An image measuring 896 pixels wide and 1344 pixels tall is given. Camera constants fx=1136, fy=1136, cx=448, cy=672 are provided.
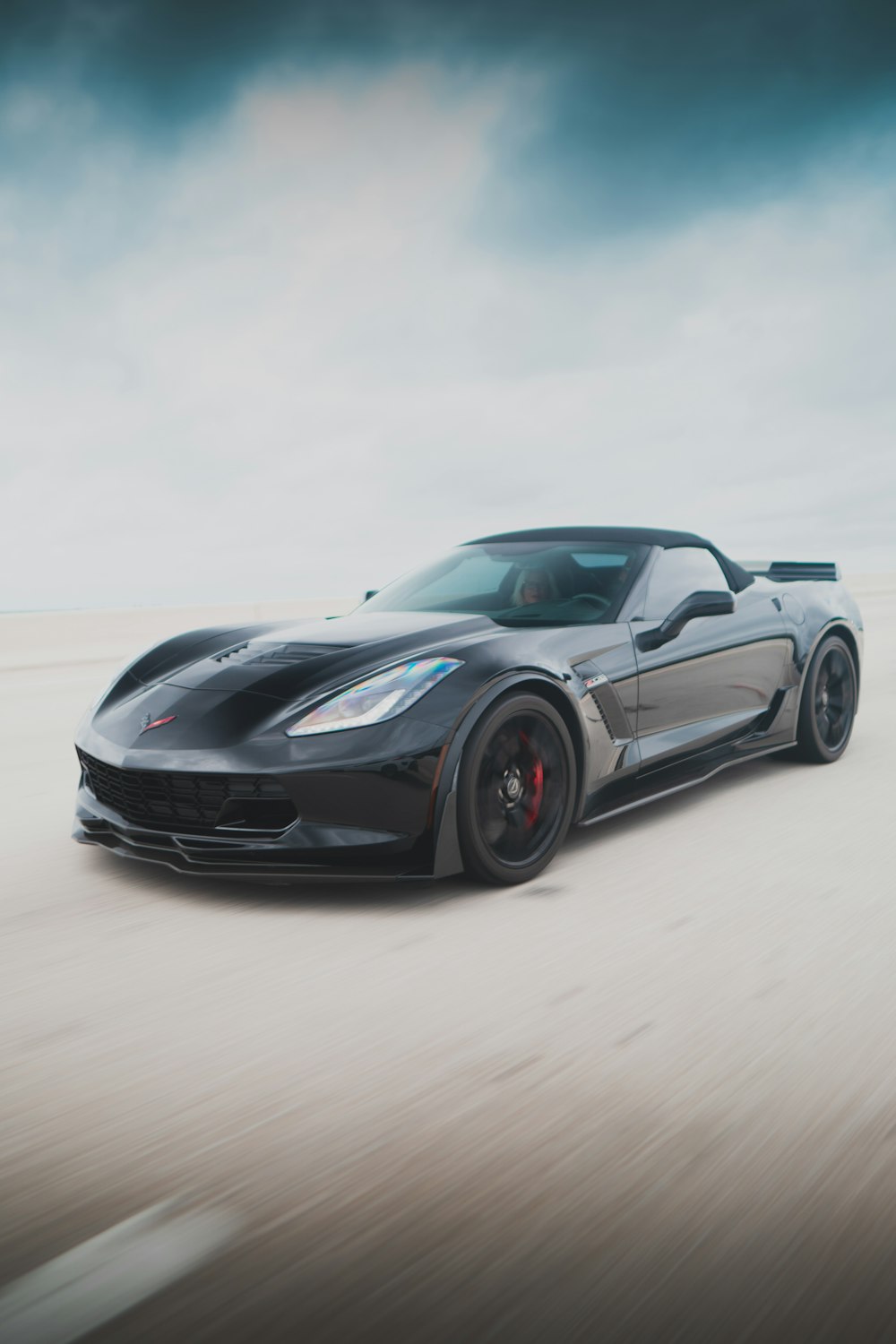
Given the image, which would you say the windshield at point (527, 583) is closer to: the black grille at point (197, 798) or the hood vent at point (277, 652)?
the hood vent at point (277, 652)

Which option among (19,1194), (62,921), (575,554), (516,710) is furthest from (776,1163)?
(575,554)

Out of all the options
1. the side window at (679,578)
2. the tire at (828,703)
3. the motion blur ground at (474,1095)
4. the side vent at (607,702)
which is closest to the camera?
the motion blur ground at (474,1095)

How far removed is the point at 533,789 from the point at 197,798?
3.74 ft

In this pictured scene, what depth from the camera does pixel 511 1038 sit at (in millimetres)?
2623

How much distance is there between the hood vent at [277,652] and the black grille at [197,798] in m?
0.62

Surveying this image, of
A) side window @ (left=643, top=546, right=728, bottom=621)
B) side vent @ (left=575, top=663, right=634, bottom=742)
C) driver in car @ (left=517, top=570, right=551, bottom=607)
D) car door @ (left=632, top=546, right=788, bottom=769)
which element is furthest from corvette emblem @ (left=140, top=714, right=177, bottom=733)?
side window @ (left=643, top=546, right=728, bottom=621)

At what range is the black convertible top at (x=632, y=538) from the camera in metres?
5.08

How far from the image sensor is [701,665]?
4.87 meters

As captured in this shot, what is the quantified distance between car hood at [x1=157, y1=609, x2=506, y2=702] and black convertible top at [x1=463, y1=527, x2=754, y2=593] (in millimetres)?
867

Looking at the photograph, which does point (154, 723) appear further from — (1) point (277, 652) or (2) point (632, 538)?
(2) point (632, 538)

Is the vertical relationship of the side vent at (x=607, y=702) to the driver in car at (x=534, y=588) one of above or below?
below

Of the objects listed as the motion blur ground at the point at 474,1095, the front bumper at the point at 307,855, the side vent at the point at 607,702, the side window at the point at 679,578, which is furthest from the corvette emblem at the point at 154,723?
the side window at the point at 679,578

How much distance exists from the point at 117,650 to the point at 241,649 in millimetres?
9672

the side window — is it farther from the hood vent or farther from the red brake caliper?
the hood vent
